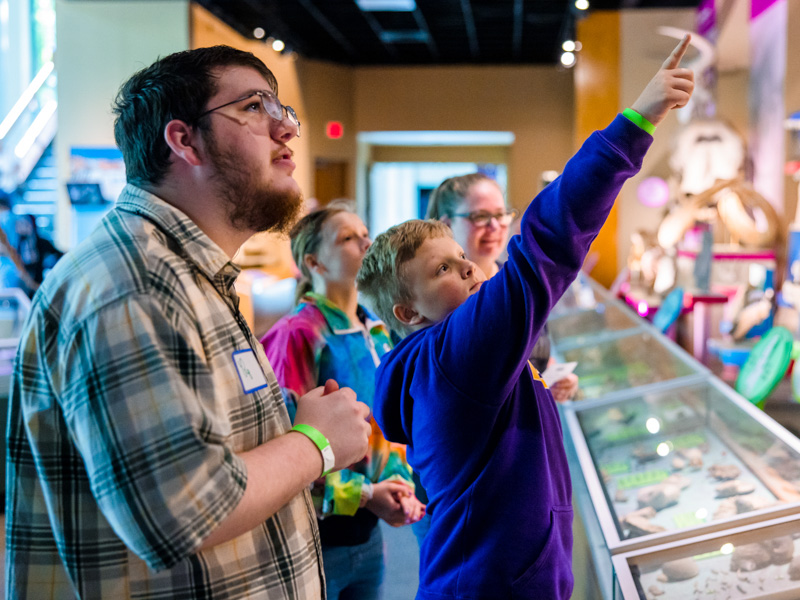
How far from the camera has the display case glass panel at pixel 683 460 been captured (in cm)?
229

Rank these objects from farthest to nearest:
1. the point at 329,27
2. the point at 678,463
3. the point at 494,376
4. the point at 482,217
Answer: the point at 329,27 < the point at 678,463 < the point at 482,217 < the point at 494,376

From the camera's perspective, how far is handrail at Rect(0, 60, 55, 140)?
423 inches

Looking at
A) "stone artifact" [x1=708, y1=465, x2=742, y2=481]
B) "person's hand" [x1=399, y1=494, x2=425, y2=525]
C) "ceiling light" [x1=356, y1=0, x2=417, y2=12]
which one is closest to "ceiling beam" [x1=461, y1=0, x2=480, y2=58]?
"ceiling light" [x1=356, y1=0, x2=417, y2=12]

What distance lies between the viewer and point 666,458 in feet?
9.30

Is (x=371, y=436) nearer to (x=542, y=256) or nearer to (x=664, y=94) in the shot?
(x=542, y=256)

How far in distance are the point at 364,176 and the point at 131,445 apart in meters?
17.4

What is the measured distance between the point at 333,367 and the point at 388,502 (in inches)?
14.5

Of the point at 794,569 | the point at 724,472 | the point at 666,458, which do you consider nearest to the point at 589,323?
the point at 666,458

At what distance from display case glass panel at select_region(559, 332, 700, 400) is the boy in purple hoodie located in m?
2.50

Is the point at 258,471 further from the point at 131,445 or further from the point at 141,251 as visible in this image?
the point at 141,251

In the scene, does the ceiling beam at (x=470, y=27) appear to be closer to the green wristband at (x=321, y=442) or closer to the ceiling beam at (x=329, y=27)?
the ceiling beam at (x=329, y=27)

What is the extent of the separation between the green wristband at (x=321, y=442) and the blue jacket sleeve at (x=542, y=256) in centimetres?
25

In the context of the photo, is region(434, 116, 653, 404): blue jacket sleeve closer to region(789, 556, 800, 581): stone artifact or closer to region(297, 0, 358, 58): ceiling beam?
region(789, 556, 800, 581): stone artifact

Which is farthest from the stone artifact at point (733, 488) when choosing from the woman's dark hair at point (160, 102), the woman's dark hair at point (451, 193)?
the woman's dark hair at point (160, 102)
